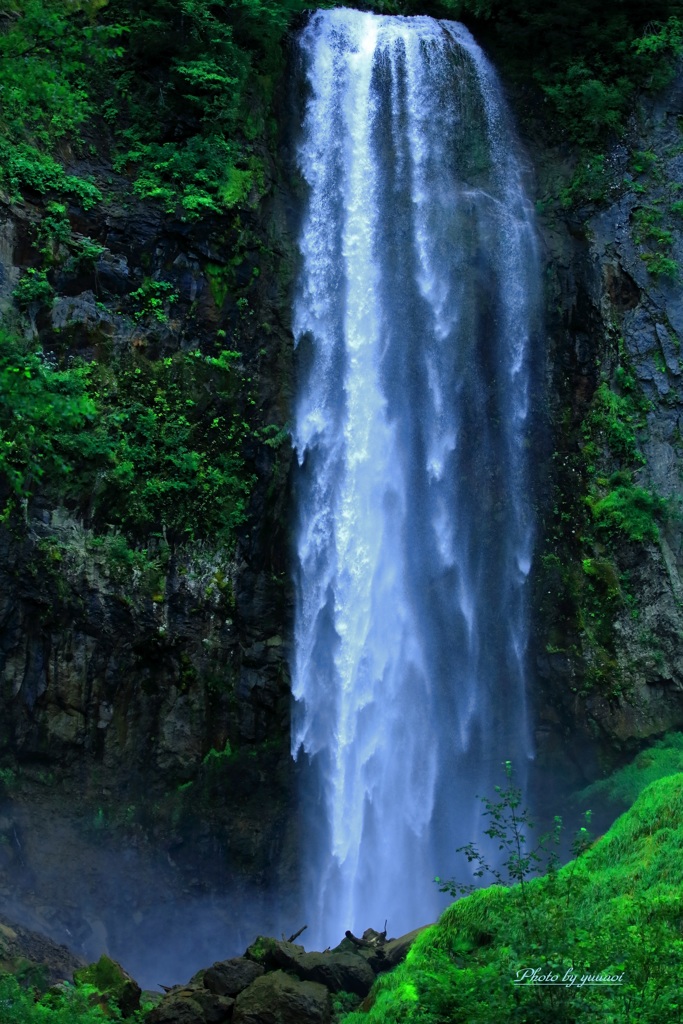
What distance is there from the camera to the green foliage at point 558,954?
5180 mm

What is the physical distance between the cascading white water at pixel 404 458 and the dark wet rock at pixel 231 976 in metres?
A: 4.05

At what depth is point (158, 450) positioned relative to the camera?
14688mm

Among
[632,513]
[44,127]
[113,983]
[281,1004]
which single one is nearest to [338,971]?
[281,1004]

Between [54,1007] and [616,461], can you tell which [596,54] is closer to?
[616,461]

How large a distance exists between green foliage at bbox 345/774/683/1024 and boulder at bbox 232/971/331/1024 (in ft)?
1.73

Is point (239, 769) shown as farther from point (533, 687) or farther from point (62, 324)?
point (62, 324)

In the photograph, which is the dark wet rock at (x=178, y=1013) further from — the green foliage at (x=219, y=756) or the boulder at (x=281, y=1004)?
the green foliage at (x=219, y=756)

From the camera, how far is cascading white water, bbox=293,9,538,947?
14867mm

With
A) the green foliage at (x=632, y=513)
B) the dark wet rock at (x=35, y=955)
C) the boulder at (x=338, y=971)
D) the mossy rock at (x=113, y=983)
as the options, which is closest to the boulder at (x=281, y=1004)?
the boulder at (x=338, y=971)

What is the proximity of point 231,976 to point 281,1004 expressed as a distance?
95 centimetres

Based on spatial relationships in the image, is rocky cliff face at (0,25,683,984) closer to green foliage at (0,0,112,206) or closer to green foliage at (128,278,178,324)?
green foliage at (128,278,178,324)

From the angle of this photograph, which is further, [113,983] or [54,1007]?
[113,983]

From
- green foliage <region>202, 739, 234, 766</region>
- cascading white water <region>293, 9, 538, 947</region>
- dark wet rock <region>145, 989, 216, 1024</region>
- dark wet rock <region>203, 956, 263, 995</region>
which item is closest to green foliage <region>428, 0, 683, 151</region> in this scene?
cascading white water <region>293, 9, 538, 947</region>

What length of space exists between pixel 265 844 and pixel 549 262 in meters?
12.1
